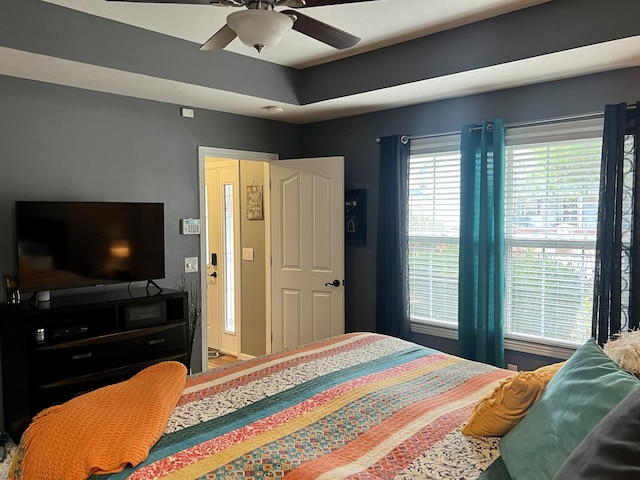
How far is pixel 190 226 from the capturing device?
13.2 feet

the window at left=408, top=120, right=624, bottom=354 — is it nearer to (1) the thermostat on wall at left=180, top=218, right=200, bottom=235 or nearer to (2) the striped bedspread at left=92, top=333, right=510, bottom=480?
(2) the striped bedspread at left=92, top=333, right=510, bottom=480

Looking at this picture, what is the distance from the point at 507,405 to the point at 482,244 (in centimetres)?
209

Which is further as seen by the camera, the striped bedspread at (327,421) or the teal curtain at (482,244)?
the teal curtain at (482,244)

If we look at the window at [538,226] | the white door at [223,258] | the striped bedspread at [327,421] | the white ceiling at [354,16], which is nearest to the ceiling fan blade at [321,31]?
the white ceiling at [354,16]

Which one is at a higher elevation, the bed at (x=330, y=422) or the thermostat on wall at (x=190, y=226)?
the thermostat on wall at (x=190, y=226)

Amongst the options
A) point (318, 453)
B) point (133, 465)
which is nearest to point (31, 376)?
point (133, 465)

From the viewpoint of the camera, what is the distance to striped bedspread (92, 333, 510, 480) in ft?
4.97

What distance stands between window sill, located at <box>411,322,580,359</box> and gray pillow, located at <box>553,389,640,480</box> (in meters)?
2.42

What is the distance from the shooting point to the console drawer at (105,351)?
2.91 meters

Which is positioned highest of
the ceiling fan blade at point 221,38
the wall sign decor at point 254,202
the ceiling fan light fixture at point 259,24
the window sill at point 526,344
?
the ceiling fan blade at point 221,38

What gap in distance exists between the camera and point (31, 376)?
2.86 metres

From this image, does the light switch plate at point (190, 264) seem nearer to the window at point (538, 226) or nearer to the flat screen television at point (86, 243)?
Result: the flat screen television at point (86, 243)

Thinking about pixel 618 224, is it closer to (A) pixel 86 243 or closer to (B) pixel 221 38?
(B) pixel 221 38

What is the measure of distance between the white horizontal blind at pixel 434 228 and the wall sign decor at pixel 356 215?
47 centimetres
